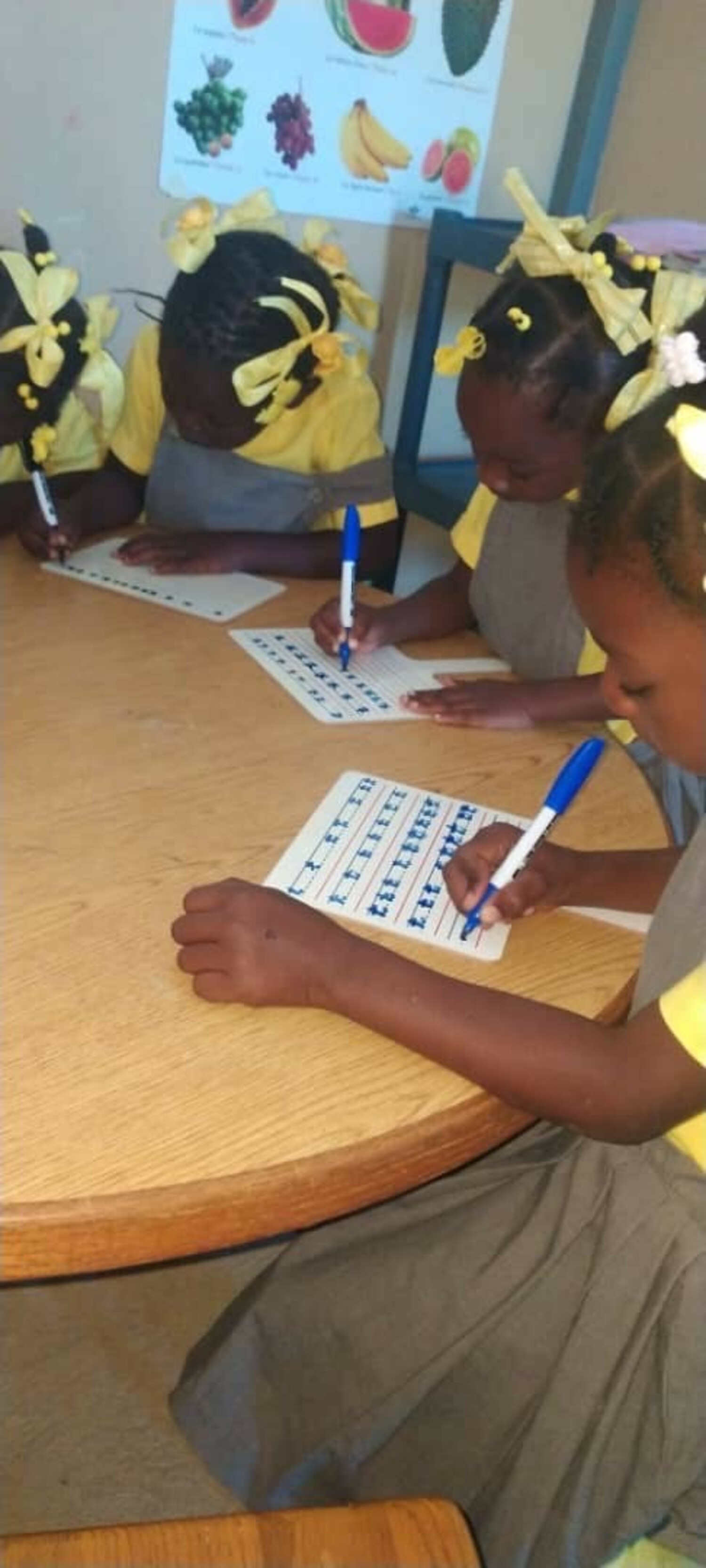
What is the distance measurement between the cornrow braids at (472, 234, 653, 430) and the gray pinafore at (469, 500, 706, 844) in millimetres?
141

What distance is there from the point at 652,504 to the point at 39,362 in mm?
781

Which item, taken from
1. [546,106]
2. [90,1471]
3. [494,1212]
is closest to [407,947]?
[494,1212]

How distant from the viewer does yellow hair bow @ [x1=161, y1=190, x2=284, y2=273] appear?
1.33 metres

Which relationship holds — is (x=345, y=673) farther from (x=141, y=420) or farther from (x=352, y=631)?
(x=141, y=420)

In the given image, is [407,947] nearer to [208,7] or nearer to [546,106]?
[208,7]

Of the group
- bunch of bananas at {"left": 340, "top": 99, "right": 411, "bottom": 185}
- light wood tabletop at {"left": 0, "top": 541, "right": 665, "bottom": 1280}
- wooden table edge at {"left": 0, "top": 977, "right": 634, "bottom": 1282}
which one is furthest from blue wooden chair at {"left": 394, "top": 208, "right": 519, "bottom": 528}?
wooden table edge at {"left": 0, "top": 977, "right": 634, "bottom": 1282}

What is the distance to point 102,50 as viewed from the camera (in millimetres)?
1554

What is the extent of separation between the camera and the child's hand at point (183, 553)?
1347 millimetres

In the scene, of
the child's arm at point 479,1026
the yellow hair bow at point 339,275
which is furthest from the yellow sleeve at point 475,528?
the child's arm at point 479,1026

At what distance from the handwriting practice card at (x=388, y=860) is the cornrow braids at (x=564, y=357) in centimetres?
45

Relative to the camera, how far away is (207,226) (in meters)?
1.34

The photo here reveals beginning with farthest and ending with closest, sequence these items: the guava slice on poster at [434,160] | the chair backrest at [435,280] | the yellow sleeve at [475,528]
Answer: the guava slice on poster at [434,160]
the chair backrest at [435,280]
the yellow sleeve at [475,528]

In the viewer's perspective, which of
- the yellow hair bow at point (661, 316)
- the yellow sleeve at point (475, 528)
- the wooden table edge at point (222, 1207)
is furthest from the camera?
the yellow sleeve at point (475, 528)

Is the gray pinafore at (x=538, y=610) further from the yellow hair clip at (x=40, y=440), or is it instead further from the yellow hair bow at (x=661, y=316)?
the yellow hair clip at (x=40, y=440)
